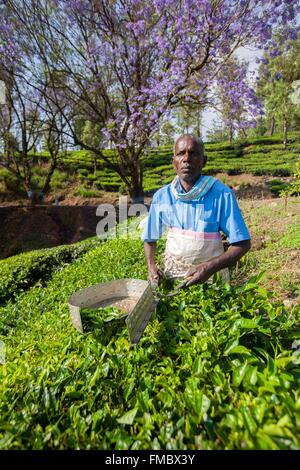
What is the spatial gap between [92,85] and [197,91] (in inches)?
160

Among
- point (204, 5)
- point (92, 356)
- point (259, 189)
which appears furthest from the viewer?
point (259, 189)

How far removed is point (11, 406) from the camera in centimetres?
129

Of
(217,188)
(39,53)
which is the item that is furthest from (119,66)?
(217,188)

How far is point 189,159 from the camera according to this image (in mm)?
2234

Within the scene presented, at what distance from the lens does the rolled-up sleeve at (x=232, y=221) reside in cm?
210

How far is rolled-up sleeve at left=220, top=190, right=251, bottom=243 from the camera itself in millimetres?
2096

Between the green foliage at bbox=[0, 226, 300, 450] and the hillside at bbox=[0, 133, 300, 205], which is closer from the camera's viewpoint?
the green foliage at bbox=[0, 226, 300, 450]

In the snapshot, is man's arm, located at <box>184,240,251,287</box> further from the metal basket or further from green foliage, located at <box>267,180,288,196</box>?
green foliage, located at <box>267,180,288,196</box>

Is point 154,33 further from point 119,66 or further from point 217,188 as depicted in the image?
point 217,188

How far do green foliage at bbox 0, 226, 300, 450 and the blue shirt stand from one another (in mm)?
402

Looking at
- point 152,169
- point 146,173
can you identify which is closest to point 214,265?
point 146,173

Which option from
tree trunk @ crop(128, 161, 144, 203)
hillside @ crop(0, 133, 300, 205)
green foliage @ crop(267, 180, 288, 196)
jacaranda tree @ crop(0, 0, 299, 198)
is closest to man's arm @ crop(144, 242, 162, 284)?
jacaranda tree @ crop(0, 0, 299, 198)

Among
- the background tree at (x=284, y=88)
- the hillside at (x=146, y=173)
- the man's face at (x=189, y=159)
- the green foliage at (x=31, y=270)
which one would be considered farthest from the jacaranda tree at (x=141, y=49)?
the background tree at (x=284, y=88)

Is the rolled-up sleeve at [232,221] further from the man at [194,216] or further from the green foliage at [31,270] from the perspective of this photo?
the green foliage at [31,270]
